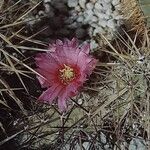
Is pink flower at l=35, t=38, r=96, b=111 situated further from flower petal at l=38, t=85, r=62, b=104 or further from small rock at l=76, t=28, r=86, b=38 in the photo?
small rock at l=76, t=28, r=86, b=38

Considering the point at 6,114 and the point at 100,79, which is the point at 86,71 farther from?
the point at 6,114

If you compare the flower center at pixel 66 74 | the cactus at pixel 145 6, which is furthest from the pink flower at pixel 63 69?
the cactus at pixel 145 6

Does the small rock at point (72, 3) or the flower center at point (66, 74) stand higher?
the small rock at point (72, 3)

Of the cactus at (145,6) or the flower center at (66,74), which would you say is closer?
the cactus at (145,6)

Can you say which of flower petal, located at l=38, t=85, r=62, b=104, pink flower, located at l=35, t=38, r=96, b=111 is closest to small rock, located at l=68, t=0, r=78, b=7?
pink flower, located at l=35, t=38, r=96, b=111

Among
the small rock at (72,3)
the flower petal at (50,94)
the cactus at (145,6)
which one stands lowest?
the flower petal at (50,94)

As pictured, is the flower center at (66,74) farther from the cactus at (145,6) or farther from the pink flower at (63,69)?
the cactus at (145,6)

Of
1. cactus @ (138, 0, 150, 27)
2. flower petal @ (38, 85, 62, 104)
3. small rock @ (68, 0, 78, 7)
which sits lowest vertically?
flower petal @ (38, 85, 62, 104)

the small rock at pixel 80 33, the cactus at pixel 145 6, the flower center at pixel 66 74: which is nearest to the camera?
the cactus at pixel 145 6
